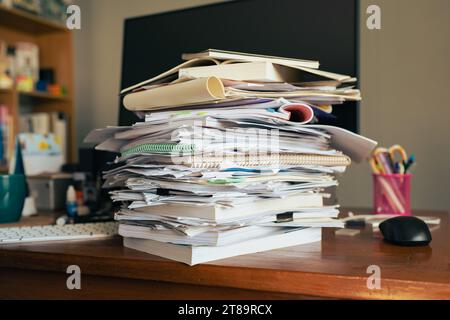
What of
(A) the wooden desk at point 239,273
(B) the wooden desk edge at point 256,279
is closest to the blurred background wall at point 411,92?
(A) the wooden desk at point 239,273

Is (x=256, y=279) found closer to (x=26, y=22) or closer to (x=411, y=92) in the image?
(x=411, y=92)

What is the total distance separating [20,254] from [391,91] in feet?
4.65

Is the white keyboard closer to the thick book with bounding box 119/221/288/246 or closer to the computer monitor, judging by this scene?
the thick book with bounding box 119/221/288/246

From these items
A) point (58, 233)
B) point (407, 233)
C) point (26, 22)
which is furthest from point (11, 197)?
point (26, 22)

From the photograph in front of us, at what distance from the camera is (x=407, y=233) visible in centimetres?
68

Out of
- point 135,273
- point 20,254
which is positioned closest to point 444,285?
point 135,273

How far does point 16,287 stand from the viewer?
2.24 ft

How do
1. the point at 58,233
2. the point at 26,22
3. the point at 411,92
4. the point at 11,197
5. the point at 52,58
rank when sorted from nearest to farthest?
the point at 58,233 → the point at 11,197 → the point at 411,92 → the point at 26,22 → the point at 52,58

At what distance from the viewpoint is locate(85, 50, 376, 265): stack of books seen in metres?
0.59

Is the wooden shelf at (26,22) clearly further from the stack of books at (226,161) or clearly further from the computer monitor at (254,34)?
the stack of books at (226,161)

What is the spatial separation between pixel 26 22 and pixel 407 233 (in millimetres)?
2064

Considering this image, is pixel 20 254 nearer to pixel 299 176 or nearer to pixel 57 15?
pixel 299 176

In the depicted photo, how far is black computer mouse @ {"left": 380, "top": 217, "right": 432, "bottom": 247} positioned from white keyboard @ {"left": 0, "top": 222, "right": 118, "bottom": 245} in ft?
1.48

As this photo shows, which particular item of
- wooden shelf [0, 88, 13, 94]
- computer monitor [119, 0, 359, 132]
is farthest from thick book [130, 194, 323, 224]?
wooden shelf [0, 88, 13, 94]
